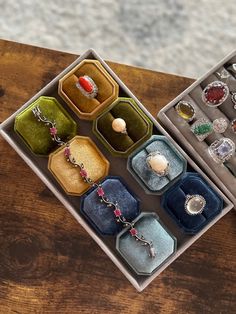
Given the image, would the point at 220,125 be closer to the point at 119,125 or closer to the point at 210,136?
the point at 210,136

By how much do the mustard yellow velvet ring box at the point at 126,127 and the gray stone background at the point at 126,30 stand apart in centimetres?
54

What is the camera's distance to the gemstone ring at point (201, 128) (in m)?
0.93

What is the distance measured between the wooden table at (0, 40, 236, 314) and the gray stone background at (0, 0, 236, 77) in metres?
0.45

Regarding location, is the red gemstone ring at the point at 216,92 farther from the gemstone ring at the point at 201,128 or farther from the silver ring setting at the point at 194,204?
the silver ring setting at the point at 194,204

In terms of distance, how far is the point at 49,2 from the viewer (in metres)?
1.43

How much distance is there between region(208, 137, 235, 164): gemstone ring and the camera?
3.04 ft

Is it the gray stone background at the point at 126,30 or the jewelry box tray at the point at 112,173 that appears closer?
the jewelry box tray at the point at 112,173

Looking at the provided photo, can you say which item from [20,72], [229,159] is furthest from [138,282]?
[20,72]

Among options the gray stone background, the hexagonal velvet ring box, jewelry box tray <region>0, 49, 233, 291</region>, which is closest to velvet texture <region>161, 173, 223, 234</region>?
jewelry box tray <region>0, 49, 233, 291</region>

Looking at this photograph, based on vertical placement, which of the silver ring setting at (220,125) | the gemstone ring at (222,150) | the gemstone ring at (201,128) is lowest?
the gemstone ring at (222,150)

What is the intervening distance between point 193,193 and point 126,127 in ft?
0.49

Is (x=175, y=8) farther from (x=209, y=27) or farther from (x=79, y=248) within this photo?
(x=79, y=248)

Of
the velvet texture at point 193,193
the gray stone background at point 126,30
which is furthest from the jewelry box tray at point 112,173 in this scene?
the gray stone background at point 126,30

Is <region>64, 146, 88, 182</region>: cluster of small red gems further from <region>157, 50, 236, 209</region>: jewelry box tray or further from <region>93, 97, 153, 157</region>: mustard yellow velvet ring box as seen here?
<region>157, 50, 236, 209</region>: jewelry box tray
